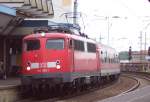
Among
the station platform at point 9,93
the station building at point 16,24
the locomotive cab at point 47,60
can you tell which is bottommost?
the station platform at point 9,93

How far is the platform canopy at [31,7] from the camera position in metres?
38.2

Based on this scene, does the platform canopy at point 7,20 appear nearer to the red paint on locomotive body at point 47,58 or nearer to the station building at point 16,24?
the station building at point 16,24

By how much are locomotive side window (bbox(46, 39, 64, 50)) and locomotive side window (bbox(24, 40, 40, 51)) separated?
0.49m

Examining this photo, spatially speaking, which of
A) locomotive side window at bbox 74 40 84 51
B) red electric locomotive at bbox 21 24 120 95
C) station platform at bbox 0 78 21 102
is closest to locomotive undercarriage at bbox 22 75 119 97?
red electric locomotive at bbox 21 24 120 95

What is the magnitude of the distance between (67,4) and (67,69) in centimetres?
4368

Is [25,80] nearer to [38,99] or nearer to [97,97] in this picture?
[38,99]

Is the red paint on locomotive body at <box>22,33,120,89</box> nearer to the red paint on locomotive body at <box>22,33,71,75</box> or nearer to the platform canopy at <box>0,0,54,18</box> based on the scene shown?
the red paint on locomotive body at <box>22,33,71,75</box>

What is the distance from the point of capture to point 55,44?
1070 inches

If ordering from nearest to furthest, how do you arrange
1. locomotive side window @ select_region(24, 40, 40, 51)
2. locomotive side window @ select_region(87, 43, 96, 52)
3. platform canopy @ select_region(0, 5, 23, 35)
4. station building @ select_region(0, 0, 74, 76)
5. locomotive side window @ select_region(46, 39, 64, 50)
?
locomotive side window @ select_region(46, 39, 64, 50) → locomotive side window @ select_region(24, 40, 40, 51) → locomotive side window @ select_region(87, 43, 96, 52) → platform canopy @ select_region(0, 5, 23, 35) → station building @ select_region(0, 0, 74, 76)

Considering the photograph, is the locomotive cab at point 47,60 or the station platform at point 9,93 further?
the locomotive cab at point 47,60

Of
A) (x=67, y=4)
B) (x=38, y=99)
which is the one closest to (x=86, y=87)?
(x=38, y=99)

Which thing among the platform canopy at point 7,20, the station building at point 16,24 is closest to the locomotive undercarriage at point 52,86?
the platform canopy at point 7,20

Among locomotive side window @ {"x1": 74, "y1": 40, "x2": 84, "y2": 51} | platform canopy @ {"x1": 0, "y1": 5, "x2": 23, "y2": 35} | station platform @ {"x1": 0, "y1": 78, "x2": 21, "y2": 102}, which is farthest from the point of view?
platform canopy @ {"x1": 0, "y1": 5, "x2": 23, "y2": 35}

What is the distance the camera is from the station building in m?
38.0
